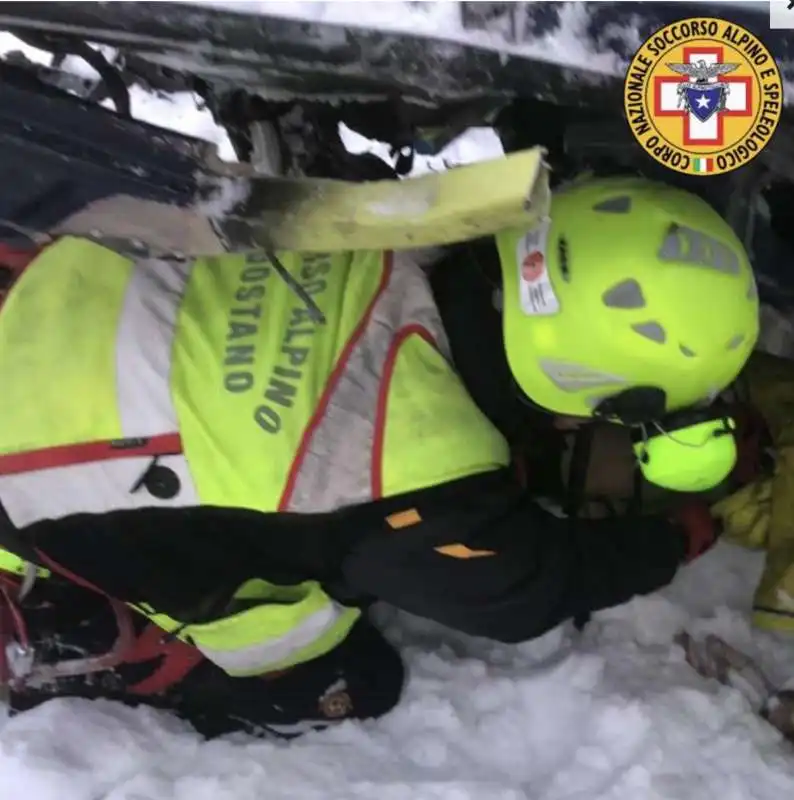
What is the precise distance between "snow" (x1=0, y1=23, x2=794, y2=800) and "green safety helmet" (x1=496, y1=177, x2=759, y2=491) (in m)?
0.28

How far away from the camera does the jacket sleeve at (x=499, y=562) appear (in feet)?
3.84

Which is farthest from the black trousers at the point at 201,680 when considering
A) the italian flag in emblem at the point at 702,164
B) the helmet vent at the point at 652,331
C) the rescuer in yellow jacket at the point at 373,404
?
the italian flag in emblem at the point at 702,164

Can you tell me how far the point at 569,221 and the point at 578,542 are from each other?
0.36 m

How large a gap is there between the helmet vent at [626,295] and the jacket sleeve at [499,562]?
232 mm

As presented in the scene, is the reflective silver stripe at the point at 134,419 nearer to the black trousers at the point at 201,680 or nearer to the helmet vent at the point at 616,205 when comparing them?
the black trousers at the point at 201,680

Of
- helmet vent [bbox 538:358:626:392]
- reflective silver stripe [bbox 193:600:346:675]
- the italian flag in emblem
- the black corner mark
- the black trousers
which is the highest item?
the italian flag in emblem

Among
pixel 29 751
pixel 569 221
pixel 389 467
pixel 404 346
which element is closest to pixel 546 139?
→ pixel 569 221

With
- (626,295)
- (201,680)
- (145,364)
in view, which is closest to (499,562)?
(626,295)

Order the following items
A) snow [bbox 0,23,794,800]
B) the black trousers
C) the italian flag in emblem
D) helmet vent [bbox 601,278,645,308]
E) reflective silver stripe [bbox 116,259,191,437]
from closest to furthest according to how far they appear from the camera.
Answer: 1. the italian flag in emblem
2. helmet vent [bbox 601,278,645,308]
3. reflective silver stripe [bbox 116,259,191,437]
4. snow [bbox 0,23,794,800]
5. the black trousers

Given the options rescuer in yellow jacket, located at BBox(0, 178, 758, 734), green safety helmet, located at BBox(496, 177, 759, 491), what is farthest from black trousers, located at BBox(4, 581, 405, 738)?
green safety helmet, located at BBox(496, 177, 759, 491)

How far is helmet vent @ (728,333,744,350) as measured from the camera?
1116 mm

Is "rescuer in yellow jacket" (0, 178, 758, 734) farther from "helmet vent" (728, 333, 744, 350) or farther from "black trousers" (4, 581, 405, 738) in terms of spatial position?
"black trousers" (4, 581, 405, 738)

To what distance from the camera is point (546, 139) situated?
1.28 m

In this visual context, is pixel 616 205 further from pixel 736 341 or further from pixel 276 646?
pixel 276 646
